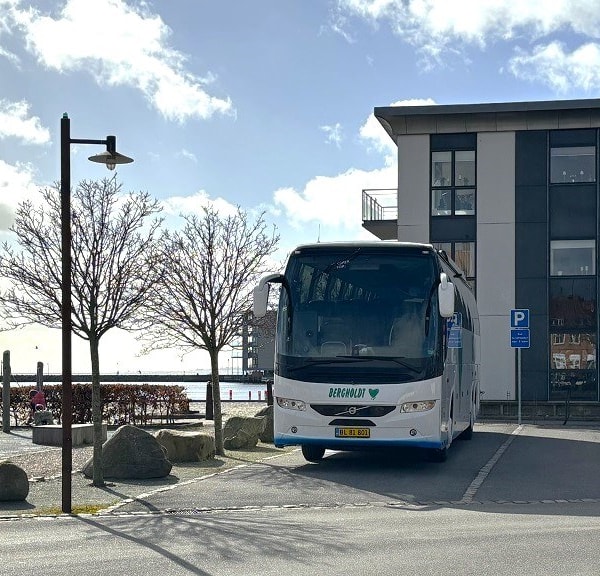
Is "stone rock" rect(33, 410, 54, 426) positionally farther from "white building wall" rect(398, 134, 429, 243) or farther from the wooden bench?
"white building wall" rect(398, 134, 429, 243)

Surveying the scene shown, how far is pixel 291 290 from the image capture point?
17344 millimetres

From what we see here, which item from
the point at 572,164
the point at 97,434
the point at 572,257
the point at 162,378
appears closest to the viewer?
the point at 97,434

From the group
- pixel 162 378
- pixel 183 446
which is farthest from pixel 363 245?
pixel 162 378

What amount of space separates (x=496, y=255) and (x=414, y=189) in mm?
3676

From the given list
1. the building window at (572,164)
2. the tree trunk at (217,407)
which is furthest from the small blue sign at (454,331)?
the building window at (572,164)

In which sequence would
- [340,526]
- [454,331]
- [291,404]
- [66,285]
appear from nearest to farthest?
[340,526] < [66,285] < [291,404] < [454,331]

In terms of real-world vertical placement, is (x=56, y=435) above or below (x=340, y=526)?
below

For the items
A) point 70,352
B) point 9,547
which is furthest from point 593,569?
point 70,352

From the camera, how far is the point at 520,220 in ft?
130

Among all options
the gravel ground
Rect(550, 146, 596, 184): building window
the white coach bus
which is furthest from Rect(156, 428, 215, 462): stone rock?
Rect(550, 146, 596, 184): building window

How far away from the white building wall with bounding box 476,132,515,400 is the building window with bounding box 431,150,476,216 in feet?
1.33

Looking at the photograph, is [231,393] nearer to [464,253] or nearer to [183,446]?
[464,253]

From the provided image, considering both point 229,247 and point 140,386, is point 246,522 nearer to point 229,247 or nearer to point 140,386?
point 229,247

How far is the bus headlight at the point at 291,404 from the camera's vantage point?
55.8 feet
